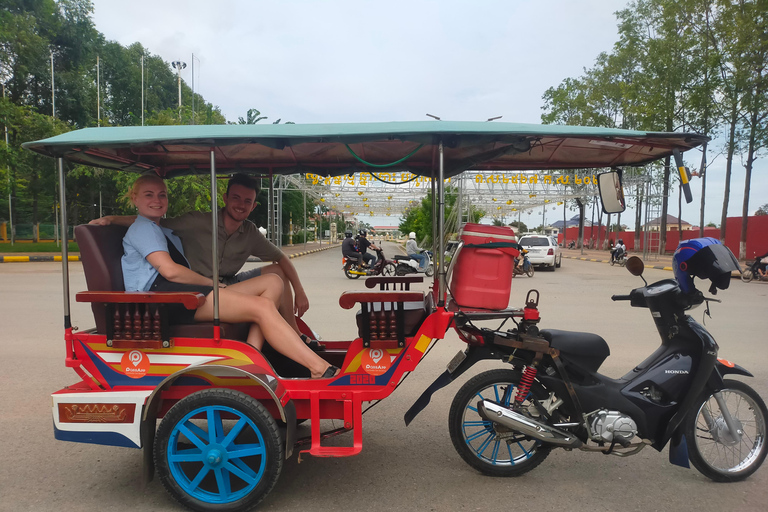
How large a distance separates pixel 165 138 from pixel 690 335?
9.71 ft

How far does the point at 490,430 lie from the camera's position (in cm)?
287

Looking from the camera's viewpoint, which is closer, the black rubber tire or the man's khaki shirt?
→ the man's khaki shirt

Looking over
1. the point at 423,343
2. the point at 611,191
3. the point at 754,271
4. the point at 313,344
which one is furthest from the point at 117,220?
the point at 754,271

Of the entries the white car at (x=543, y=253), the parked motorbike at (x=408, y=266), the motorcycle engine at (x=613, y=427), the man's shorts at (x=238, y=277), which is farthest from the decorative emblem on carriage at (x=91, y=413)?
the white car at (x=543, y=253)

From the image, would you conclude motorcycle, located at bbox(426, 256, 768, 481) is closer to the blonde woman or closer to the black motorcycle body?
the black motorcycle body

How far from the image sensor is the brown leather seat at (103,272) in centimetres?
276

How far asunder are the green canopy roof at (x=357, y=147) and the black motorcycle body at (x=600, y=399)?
3.04 feet

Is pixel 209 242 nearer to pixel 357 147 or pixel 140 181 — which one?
pixel 140 181

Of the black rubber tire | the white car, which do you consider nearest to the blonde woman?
the black rubber tire

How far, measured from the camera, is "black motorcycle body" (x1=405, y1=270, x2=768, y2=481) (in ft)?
9.07

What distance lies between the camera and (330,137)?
2.59 m

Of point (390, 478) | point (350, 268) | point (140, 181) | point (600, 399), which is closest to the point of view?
point (600, 399)

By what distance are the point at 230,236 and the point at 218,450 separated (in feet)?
4.87

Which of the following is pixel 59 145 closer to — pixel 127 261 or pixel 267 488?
pixel 127 261
